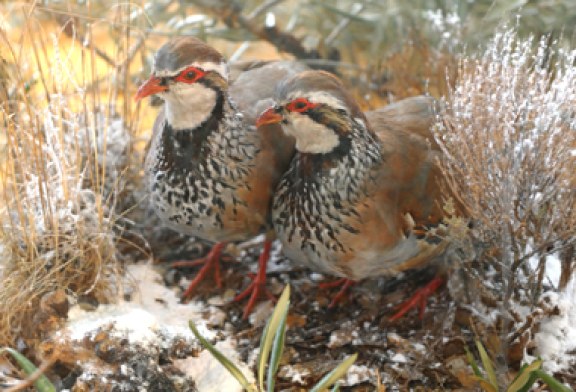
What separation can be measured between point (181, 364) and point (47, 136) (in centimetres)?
91

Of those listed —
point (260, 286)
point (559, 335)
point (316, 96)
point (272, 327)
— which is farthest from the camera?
point (260, 286)

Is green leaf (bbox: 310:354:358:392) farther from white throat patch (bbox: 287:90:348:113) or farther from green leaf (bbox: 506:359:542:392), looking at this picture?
white throat patch (bbox: 287:90:348:113)

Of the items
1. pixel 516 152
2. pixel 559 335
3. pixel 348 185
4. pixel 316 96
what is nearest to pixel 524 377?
pixel 559 335

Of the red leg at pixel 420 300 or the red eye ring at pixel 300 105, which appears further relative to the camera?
the red leg at pixel 420 300

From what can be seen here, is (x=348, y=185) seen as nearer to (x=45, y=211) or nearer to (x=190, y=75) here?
(x=190, y=75)

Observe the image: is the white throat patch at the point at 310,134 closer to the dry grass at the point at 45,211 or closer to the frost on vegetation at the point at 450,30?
the dry grass at the point at 45,211

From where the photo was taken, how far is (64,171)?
2.61 metres

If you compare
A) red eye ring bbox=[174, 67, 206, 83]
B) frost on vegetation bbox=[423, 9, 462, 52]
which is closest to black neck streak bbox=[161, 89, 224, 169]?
red eye ring bbox=[174, 67, 206, 83]

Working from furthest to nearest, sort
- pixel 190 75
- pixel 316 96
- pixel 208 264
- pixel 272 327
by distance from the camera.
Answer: pixel 208 264, pixel 190 75, pixel 316 96, pixel 272 327

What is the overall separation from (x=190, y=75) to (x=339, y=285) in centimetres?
109

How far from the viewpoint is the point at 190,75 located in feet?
8.00

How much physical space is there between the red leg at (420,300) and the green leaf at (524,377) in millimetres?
608

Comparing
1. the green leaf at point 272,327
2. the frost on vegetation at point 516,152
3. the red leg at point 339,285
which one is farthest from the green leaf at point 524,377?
the red leg at point 339,285

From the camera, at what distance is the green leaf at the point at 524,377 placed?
2.13 m
